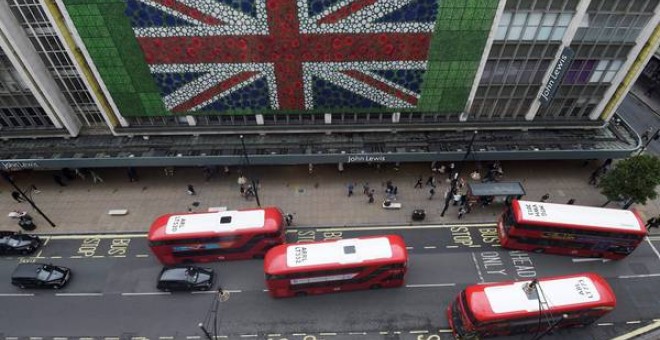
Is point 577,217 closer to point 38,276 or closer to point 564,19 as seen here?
point 564,19

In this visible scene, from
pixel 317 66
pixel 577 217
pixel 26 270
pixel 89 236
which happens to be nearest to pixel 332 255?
pixel 317 66

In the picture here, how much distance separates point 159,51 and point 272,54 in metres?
9.19

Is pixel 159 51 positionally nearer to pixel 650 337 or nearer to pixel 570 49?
pixel 570 49

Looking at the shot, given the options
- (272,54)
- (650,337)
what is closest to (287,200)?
(272,54)

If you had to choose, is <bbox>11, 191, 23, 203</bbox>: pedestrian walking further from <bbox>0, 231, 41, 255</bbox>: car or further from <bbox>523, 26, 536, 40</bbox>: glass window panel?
<bbox>523, 26, 536, 40</bbox>: glass window panel

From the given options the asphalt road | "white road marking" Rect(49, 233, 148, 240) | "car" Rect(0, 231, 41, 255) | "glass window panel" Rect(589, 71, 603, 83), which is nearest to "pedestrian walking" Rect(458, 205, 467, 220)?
the asphalt road

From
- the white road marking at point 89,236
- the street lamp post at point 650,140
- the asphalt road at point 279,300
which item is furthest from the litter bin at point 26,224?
the street lamp post at point 650,140

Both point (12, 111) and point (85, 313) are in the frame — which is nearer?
point (85, 313)

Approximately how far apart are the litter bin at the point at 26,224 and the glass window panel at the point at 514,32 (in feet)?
145

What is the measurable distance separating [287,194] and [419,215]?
12780 mm

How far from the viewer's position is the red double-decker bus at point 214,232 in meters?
27.0

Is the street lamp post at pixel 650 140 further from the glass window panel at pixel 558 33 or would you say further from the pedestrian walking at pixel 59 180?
the pedestrian walking at pixel 59 180

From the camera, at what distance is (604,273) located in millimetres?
29688

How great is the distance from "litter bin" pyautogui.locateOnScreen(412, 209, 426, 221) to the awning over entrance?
4.68 m
